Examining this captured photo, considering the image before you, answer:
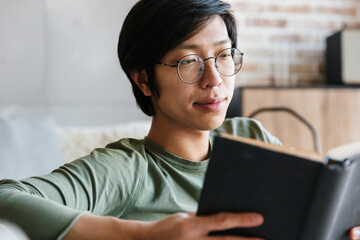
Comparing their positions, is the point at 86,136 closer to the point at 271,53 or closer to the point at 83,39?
the point at 83,39

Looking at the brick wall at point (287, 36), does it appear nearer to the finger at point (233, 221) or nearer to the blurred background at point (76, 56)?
the blurred background at point (76, 56)

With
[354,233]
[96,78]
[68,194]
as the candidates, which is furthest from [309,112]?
[68,194]

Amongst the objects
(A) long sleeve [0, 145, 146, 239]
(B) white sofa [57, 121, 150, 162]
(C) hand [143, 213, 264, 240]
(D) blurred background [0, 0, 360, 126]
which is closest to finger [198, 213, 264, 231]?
(C) hand [143, 213, 264, 240]

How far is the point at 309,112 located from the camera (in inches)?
108

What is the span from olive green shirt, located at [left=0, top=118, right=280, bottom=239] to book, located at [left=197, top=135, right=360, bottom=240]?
0.83 ft

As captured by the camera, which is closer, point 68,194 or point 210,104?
point 68,194

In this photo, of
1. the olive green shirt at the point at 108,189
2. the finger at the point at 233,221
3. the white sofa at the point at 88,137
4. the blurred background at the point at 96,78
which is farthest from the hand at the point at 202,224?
the blurred background at the point at 96,78

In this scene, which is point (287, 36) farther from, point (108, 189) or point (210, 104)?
point (108, 189)

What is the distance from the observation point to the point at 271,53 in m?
3.21

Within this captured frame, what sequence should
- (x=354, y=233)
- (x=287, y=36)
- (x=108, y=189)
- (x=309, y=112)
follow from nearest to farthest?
(x=354, y=233)
(x=108, y=189)
(x=309, y=112)
(x=287, y=36)

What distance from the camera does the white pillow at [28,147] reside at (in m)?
1.60

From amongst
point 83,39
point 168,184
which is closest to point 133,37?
point 168,184

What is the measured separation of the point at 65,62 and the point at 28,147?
132 cm

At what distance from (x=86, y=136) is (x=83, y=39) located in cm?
121
